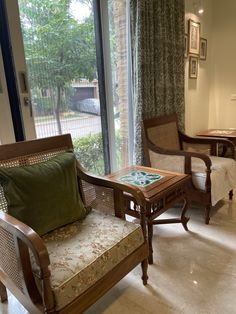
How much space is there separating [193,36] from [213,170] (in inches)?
71.9

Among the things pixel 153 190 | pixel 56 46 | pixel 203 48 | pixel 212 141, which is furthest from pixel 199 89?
pixel 153 190

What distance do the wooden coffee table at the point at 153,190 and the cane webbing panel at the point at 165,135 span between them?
49 cm

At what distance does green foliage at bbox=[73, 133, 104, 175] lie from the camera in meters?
2.35

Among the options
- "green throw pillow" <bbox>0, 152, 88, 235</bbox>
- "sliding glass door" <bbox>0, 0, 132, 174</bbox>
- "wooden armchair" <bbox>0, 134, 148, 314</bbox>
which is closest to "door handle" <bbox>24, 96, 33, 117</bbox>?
"sliding glass door" <bbox>0, 0, 132, 174</bbox>

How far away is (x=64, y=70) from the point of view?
2.08 m

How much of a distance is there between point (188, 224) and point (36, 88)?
66.4 inches

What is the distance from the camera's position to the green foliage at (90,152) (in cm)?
235

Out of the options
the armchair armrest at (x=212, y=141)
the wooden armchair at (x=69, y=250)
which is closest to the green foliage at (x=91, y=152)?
the wooden armchair at (x=69, y=250)

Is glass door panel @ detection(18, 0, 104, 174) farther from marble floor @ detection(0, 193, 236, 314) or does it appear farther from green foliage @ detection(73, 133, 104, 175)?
marble floor @ detection(0, 193, 236, 314)

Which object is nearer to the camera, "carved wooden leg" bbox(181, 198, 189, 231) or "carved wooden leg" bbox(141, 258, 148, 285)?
"carved wooden leg" bbox(141, 258, 148, 285)

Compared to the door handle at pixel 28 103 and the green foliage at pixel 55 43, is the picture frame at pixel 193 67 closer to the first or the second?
the green foliage at pixel 55 43

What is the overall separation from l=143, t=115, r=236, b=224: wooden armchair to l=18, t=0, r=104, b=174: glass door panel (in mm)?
546

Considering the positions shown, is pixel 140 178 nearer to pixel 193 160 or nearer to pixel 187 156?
pixel 187 156

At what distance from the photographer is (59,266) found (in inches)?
44.8
